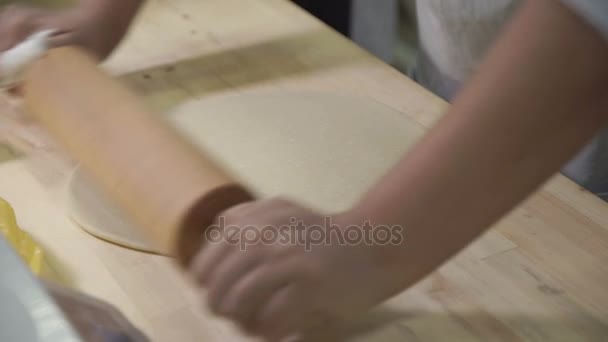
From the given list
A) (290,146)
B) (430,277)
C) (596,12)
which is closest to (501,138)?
(596,12)

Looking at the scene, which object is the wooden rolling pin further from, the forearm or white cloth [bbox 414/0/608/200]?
white cloth [bbox 414/0/608/200]

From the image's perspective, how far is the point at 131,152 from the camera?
57cm

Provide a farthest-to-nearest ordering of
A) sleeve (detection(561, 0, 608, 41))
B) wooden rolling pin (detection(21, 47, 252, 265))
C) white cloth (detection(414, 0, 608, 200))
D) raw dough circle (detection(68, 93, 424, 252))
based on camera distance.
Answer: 1. white cloth (detection(414, 0, 608, 200))
2. raw dough circle (detection(68, 93, 424, 252))
3. wooden rolling pin (detection(21, 47, 252, 265))
4. sleeve (detection(561, 0, 608, 41))

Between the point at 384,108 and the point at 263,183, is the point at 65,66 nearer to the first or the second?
the point at 263,183

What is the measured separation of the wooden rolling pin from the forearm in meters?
0.11

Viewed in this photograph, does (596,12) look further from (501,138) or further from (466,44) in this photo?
(466,44)

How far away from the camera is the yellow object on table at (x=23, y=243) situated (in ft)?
1.95

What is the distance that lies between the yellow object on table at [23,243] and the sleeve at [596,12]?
0.43m

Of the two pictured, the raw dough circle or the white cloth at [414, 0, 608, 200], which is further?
the white cloth at [414, 0, 608, 200]

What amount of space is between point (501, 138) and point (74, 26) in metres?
0.50

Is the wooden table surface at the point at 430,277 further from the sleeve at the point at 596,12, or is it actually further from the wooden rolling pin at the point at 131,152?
the sleeve at the point at 596,12

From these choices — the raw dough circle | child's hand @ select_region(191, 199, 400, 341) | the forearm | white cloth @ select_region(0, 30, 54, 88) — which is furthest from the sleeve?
white cloth @ select_region(0, 30, 54, 88)

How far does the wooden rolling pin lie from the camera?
0.50 metres

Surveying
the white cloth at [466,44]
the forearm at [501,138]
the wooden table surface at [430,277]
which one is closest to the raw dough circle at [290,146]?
the wooden table surface at [430,277]
